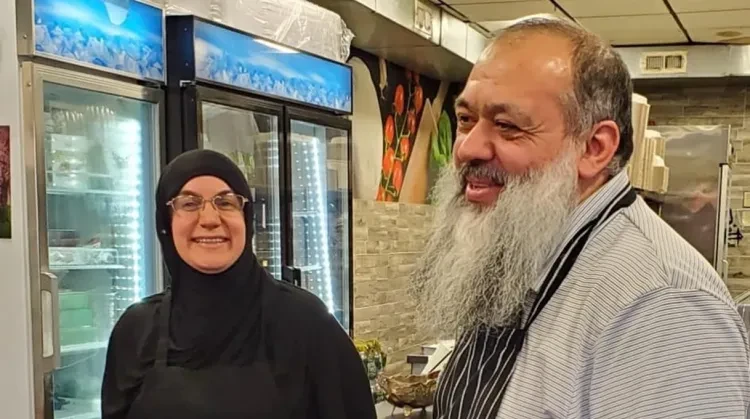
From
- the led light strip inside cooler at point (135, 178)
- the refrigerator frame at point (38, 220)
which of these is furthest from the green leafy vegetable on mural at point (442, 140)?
the refrigerator frame at point (38, 220)

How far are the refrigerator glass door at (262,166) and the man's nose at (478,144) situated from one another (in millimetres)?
2286

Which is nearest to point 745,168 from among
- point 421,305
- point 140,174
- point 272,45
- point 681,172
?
point 681,172

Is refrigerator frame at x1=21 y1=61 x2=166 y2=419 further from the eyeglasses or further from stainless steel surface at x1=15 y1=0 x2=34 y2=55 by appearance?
the eyeglasses

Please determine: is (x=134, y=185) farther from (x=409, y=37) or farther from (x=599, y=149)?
(x=409, y=37)

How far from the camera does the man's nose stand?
1278mm

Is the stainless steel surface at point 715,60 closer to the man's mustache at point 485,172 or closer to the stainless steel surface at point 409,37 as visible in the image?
the stainless steel surface at point 409,37

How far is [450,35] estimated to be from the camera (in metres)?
5.26

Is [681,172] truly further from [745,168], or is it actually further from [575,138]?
[575,138]

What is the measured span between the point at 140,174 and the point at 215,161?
69cm

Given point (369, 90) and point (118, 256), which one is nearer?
point (118, 256)

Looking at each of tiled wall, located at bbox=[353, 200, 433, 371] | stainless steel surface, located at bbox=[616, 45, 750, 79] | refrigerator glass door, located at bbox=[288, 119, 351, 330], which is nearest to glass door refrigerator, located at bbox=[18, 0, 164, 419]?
refrigerator glass door, located at bbox=[288, 119, 351, 330]

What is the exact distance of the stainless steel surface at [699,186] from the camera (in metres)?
6.52

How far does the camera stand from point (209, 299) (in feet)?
7.74

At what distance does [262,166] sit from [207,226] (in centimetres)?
128
